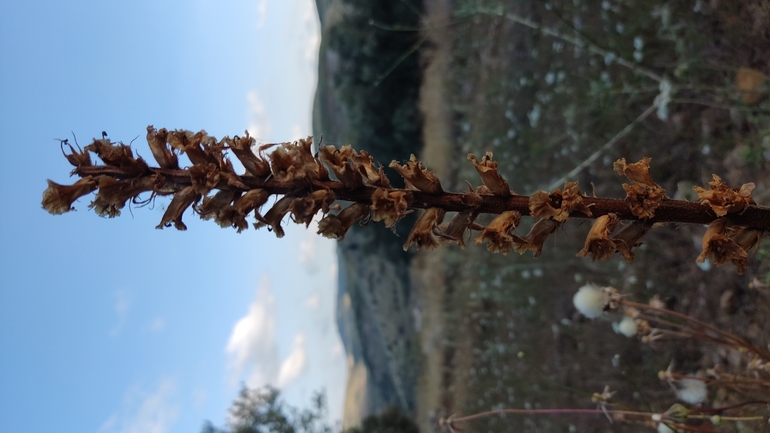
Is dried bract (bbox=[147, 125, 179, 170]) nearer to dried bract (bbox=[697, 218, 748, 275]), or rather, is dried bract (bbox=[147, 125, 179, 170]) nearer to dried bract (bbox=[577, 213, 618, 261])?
dried bract (bbox=[577, 213, 618, 261])

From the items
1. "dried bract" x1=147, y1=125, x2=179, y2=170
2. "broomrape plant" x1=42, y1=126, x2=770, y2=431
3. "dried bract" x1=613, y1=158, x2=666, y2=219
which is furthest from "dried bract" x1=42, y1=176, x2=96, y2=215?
"dried bract" x1=613, y1=158, x2=666, y2=219

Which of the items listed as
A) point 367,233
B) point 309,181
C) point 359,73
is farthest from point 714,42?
point 367,233

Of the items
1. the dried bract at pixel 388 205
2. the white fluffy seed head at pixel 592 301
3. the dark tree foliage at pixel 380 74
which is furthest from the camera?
the dark tree foliage at pixel 380 74

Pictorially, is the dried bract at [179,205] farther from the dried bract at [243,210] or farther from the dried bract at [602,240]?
the dried bract at [602,240]

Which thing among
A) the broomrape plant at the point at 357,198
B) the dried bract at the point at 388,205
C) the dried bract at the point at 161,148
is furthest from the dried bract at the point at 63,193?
the dried bract at the point at 388,205

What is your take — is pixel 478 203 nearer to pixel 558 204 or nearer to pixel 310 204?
pixel 558 204

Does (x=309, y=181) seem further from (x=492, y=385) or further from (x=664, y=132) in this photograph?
(x=492, y=385)
